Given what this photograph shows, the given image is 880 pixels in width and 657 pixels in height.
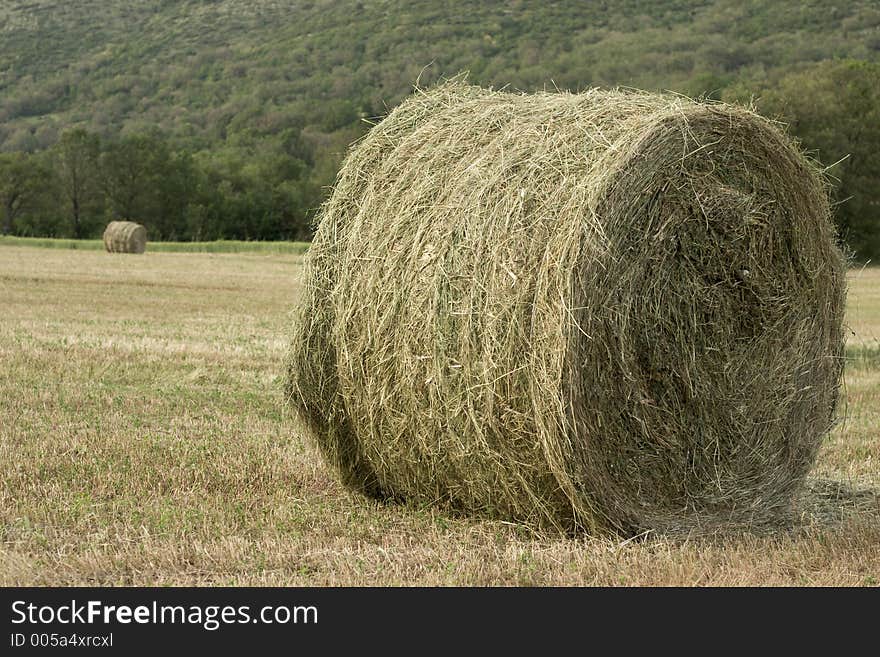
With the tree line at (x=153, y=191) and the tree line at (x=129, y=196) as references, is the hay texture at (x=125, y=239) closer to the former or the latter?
the tree line at (x=153, y=191)

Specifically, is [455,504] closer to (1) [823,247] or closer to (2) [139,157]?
(1) [823,247]

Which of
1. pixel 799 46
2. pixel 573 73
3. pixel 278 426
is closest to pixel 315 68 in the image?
pixel 573 73

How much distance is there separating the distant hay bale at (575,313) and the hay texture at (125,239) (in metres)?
30.0

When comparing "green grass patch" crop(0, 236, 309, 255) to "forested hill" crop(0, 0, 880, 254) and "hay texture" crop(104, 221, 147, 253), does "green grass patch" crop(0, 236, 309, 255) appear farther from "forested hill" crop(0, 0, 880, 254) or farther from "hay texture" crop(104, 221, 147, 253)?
"forested hill" crop(0, 0, 880, 254)

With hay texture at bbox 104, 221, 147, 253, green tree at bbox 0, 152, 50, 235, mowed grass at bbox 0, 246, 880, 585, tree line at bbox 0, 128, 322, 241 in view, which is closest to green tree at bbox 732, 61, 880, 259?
hay texture at bbox 104, 221, 147, 253

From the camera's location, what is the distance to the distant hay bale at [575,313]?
5285 millimetres

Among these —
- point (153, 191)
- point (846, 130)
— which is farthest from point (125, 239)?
point (846, 130)

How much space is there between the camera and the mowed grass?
4848 millimetres

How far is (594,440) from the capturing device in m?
5.35

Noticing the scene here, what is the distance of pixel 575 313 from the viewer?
515cm

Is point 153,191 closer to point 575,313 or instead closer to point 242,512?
point 242,512

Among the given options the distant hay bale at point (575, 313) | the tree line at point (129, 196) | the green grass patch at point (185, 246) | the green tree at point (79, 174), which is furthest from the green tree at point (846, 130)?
the distant hay bale at point (575, 313)

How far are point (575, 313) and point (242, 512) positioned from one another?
6.68ft

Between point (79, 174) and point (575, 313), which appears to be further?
point (79, 174)
